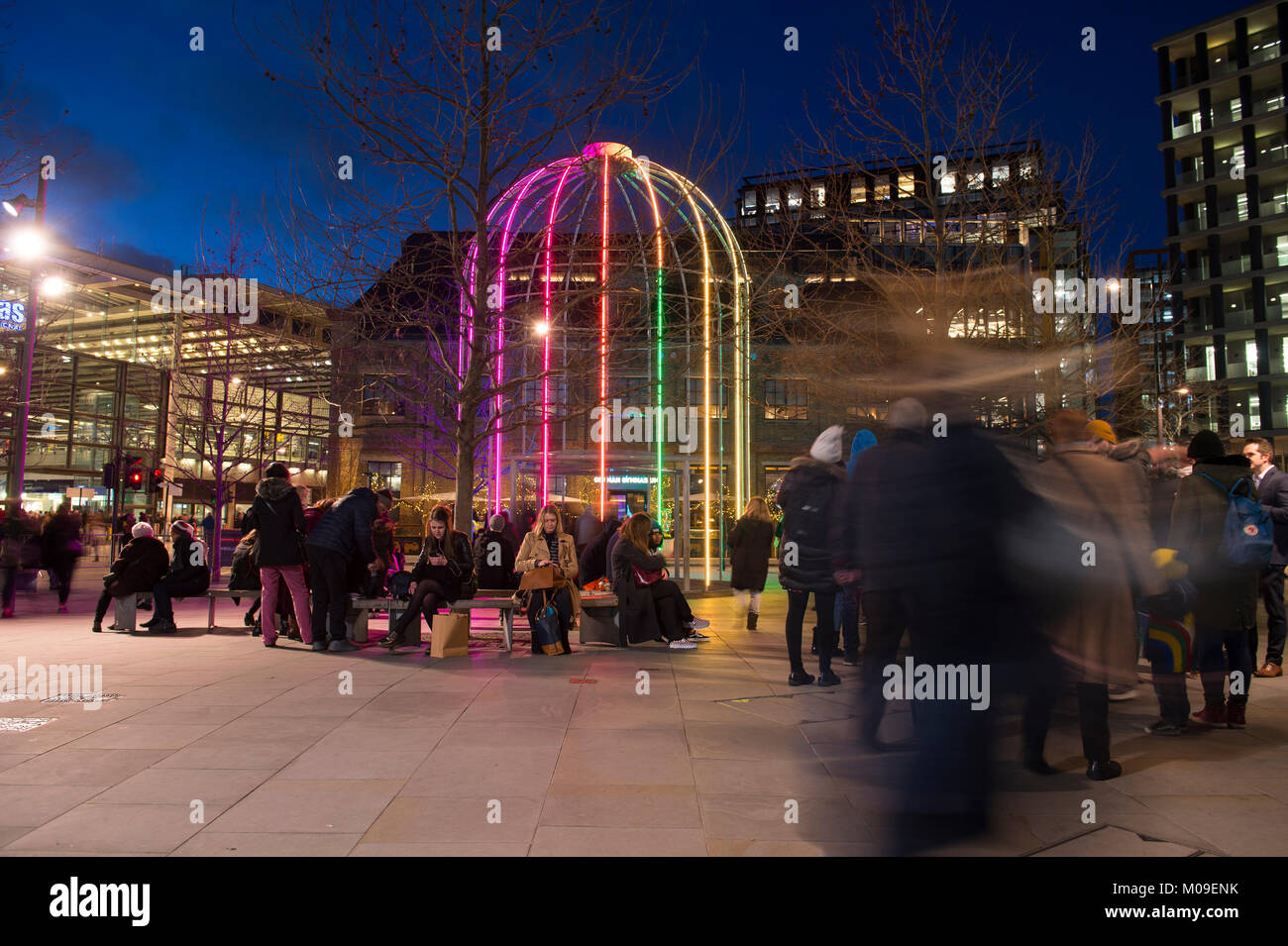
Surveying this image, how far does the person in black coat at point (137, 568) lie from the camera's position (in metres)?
10.8

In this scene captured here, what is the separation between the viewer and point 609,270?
11.1 meters

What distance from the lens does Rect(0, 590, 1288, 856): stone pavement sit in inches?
146

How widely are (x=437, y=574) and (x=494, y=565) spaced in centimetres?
158

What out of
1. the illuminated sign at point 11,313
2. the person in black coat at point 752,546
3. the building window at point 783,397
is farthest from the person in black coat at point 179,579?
the building window at point 783,397

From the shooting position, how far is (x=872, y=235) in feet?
45.3

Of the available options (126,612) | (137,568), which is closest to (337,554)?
(137,568)

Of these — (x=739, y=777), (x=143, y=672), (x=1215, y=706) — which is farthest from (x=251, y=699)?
(x=1215, y=706)

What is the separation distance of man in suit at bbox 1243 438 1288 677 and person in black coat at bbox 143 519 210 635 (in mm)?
11388

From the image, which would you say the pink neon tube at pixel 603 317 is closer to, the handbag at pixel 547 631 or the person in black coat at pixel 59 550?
the handbag at pixel 547 631

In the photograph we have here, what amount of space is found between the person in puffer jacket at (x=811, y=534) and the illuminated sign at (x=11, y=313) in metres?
28.3

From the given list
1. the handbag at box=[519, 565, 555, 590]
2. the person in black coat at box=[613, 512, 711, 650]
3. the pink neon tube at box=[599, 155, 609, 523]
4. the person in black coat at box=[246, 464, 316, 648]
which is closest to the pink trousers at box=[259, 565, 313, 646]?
the person in black coat at box=[246, 464, 316, 648]

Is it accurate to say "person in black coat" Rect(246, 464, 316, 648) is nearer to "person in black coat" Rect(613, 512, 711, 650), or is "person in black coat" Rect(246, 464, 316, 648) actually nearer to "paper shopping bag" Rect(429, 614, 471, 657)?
"paper shopping bag" Rect(429, 614, 471, 657)
